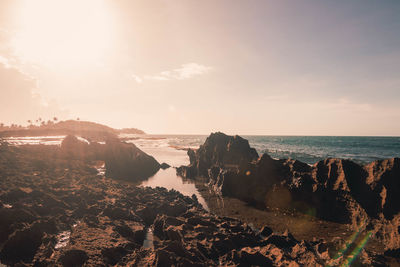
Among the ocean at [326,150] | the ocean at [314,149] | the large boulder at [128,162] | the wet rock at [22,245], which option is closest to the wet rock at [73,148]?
the large boulder at [128,162]

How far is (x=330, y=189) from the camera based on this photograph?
519 inches

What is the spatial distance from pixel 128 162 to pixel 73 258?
24.2 meters

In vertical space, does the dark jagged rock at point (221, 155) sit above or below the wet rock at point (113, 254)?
above

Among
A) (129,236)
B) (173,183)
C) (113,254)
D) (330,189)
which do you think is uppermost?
(330,189)

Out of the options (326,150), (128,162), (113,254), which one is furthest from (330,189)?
(326,150)

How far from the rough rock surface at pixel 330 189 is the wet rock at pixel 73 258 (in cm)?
1227

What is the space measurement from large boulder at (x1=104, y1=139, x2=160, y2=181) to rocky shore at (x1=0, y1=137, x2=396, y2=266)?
12.3 meters

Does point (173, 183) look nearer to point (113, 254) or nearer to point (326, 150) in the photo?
point (113, 254)

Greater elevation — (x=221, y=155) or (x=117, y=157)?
(x=221, y=155)

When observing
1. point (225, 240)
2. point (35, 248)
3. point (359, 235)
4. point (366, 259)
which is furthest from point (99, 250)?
point (359, 235)

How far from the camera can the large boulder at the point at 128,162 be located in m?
28.8

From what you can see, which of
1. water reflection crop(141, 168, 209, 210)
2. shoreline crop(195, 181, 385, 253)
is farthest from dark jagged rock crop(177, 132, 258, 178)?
shoreline crop(195, 181, 385, 253)

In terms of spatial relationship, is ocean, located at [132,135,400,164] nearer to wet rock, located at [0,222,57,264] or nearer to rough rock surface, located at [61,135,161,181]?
rough rock surface, located at [61,135,161,181]

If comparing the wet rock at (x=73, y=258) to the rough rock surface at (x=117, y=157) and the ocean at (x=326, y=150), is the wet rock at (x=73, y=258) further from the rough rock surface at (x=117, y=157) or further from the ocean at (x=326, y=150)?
the ocean at (x=326, y=150)
